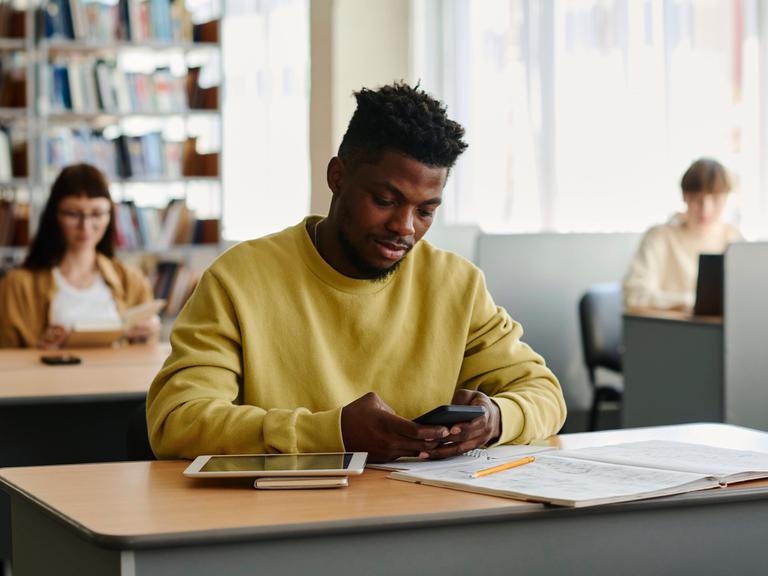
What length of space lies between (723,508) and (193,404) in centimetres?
74

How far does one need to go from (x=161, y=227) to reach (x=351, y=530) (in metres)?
5.00

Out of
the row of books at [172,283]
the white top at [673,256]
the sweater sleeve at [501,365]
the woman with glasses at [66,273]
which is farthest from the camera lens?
the row of books at [172,283]

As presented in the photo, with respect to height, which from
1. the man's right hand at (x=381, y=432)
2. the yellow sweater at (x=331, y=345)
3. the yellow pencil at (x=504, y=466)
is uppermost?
the yellow sweater at (x=331, y=345)

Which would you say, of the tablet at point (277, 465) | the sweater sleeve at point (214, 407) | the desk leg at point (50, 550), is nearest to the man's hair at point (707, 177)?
the sweater sleeve at point (214, 407)

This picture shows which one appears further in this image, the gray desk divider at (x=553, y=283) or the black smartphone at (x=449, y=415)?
the gray desk divider at (x=553, y=283)

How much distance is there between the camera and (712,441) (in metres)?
1.90

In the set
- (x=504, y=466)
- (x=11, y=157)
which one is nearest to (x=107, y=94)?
(x=11, y=157)

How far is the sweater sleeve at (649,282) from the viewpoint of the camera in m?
4.78

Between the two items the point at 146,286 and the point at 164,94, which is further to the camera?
the point at 164,94

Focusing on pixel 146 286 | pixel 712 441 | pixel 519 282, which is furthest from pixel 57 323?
pixel 712 441

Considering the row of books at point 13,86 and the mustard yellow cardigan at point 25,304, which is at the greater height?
the row of books at point 13,86

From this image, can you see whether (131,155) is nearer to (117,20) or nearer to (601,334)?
(117,20)

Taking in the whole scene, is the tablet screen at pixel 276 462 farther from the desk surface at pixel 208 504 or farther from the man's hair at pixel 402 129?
the man's hair at pixel 402 129

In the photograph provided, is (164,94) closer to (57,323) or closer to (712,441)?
(57,323)
